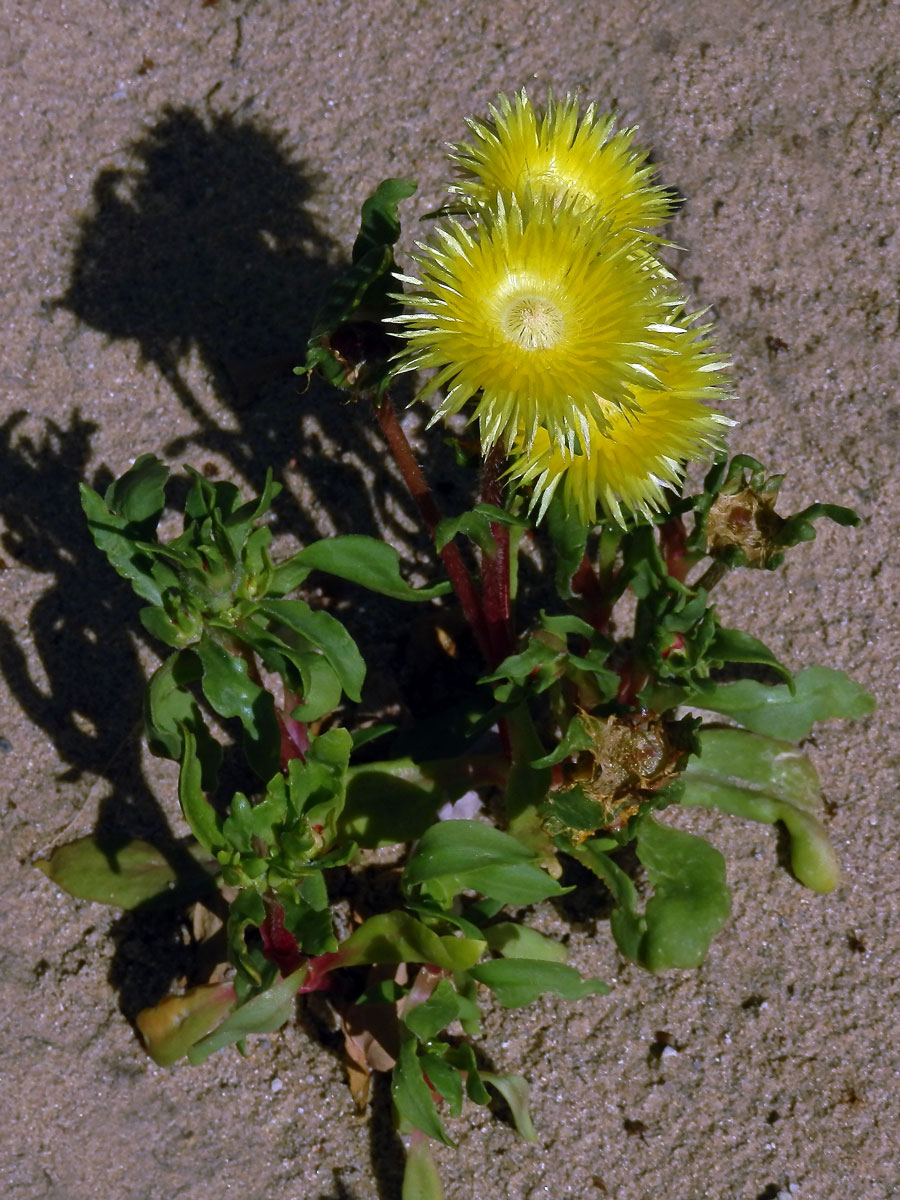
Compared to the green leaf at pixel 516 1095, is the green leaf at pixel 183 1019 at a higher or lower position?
lower

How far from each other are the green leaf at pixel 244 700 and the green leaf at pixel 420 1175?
0.77 meters

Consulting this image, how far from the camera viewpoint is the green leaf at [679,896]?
2148mm

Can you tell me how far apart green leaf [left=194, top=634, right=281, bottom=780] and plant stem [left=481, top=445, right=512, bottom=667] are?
1.46 feet

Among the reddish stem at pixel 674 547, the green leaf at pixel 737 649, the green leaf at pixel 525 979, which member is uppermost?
the reddish stem at pixel 674 547

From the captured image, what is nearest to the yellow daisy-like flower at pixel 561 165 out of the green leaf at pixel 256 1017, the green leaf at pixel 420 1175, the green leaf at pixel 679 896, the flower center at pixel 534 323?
the flower center at pixel 534 323

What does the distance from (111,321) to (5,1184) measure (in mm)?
1874

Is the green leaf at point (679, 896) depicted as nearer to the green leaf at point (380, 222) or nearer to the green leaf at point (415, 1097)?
the green leaf at point (415, 1097)

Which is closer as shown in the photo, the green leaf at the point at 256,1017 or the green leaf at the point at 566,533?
the green leaf at the point at 566,533

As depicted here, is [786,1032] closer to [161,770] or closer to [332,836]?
[332,836]

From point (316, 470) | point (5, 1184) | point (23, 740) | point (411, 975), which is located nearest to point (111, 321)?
point (316, 470)

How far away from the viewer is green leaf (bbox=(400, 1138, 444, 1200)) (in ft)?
7.09

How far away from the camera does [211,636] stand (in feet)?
6.41

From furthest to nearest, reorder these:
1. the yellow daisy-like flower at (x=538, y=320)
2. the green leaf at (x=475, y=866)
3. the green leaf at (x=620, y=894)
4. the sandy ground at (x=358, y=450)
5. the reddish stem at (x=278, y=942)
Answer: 1. the sandy ground at (x=358, y=450)
2. the green leaf at (x=620, y=894)
3. the reddish stem at (x=278, y=942)
4. the green leaf at (x=475, y=866)
5. the yellow daisy-like flower at (x=538, y=320)

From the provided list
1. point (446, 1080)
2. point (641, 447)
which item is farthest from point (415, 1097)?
point (641, 447)
